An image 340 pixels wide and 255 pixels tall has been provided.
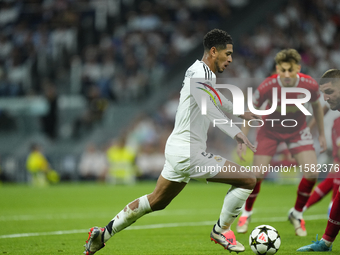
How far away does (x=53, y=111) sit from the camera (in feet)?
64.3

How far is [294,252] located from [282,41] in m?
15.5

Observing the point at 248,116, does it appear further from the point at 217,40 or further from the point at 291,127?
the point at 291,127

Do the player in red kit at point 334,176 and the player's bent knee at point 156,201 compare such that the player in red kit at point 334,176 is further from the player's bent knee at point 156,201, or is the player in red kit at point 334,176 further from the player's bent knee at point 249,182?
the player's bent knee at point 156,201

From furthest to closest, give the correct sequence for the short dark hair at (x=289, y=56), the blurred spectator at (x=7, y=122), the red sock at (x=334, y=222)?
the blurred spectator at (x=7, y=122) → the short dark hair at (x=289, y=56) → the red sock at (x=334, y=222)

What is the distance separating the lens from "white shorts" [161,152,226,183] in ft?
16.7

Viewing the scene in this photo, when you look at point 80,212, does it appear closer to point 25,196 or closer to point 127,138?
point 25,196

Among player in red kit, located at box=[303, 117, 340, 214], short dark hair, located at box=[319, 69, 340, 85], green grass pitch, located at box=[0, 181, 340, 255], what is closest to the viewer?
short dark hair, located at box=[319, 69, 340, 85]

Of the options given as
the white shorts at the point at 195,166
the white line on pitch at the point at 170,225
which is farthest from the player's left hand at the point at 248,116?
the white line on pitch at the point at 170,225

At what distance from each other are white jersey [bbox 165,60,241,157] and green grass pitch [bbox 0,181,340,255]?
133 cm

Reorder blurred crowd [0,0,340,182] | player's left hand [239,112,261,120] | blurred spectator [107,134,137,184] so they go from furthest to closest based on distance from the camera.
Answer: blurred crowd [0,0,340,182] → blurred spectator [107,134,137,184] → player's left hand [239,112,261,120]

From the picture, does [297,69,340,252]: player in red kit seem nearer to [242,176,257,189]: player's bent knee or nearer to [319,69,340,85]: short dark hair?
[319,69,340,85]: short dark hair

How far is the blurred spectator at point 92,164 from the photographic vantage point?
19.4 meters

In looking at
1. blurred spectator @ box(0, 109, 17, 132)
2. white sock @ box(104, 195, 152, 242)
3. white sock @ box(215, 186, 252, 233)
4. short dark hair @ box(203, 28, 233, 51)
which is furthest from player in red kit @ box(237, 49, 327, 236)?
blurred spectator @ box(0, 109, 17, 132)

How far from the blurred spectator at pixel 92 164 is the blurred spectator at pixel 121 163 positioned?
321 millimetres
